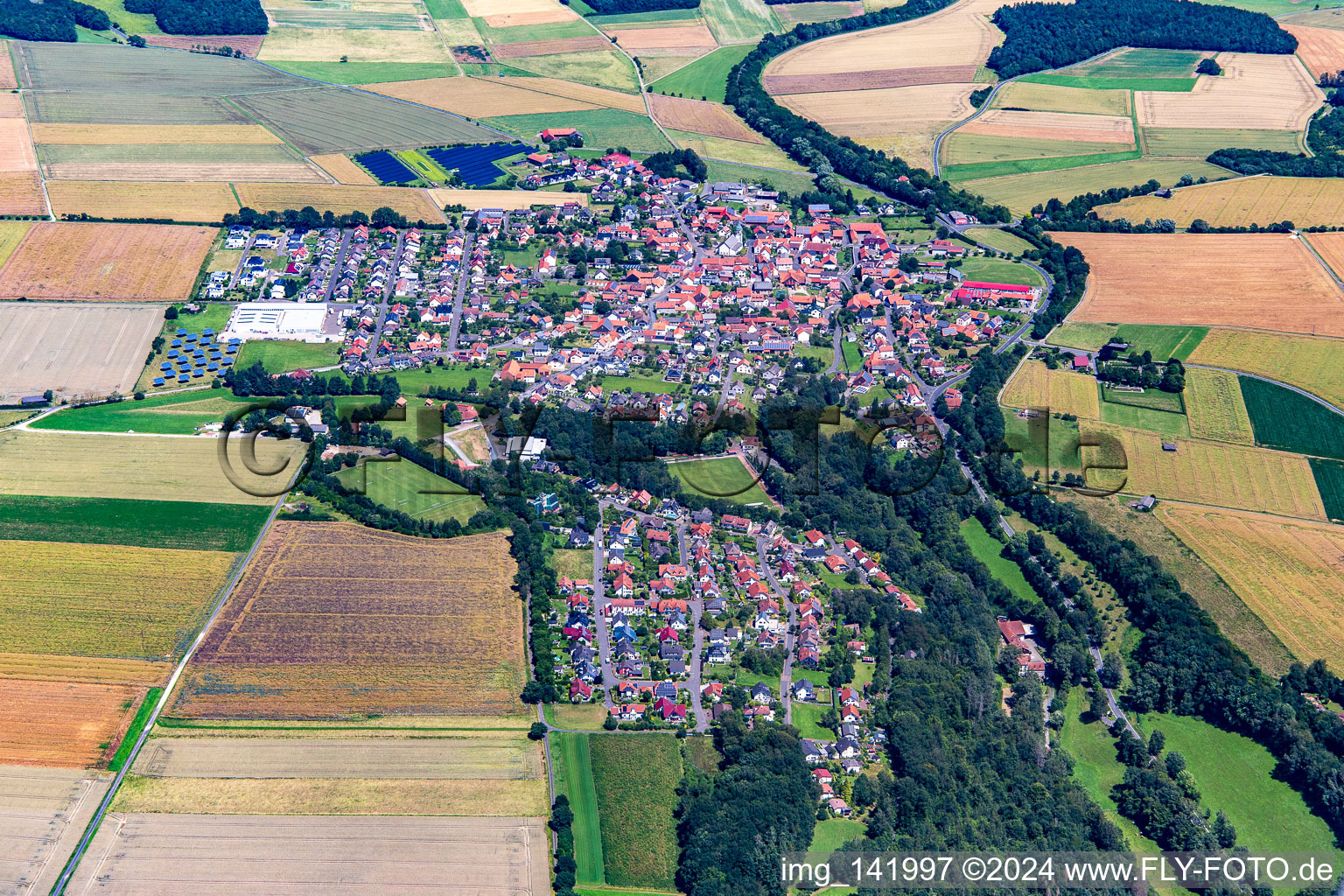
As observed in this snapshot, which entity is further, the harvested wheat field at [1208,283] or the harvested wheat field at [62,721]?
the harvested wheat field at [1208,283]

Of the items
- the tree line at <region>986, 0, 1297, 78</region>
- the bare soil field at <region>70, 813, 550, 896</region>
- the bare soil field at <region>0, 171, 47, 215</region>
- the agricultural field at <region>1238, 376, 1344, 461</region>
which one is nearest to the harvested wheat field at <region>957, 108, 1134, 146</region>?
the tree line at <region>986, 0, 1297, 78</region>

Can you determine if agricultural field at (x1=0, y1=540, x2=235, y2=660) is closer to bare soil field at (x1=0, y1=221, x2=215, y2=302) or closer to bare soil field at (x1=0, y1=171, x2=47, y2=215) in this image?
bare soil field at (x1=0, y1=221, x2=215, y2=302)

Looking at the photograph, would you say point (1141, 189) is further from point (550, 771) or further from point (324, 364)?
point (550, 771)

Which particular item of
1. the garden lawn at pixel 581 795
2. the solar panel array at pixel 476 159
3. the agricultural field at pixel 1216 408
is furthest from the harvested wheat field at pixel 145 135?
the garden lawn at pixel 581 795

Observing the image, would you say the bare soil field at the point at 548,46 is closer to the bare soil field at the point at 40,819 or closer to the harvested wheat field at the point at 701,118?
the harvested wheat field at the point at 701,118

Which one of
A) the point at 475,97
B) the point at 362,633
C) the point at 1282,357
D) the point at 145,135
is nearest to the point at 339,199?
the point at 145,135

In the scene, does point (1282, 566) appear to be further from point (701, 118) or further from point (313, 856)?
point (701, 118)
